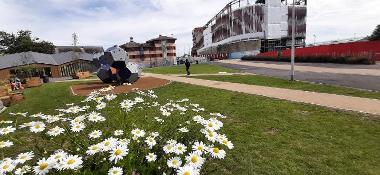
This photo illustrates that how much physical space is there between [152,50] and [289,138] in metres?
95.0

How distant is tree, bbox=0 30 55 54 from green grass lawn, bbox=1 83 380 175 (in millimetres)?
75859

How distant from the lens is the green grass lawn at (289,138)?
224 inches

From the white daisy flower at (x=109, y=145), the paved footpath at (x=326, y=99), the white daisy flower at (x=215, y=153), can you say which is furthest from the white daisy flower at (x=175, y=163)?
the paved footpath at (x=326, y=99)

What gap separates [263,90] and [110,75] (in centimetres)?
1157

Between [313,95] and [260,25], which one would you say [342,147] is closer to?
[313,95]

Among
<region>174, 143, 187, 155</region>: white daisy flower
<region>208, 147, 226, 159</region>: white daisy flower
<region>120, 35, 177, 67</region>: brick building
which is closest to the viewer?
<region>208, 147, 226, 159</region>: white daisy flower

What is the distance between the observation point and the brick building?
96.5 meters

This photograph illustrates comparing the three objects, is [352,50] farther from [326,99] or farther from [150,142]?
[150,142]

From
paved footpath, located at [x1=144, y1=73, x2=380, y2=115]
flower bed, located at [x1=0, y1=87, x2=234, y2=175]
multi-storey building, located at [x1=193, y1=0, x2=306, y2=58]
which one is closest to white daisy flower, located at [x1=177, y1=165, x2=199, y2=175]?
flower bed, located at [x1=0, y1=87, x2=234, y2=175]

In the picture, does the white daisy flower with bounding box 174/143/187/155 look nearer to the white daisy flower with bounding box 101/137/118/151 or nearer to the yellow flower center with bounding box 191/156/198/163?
the yellow flower center with bounding box 191/156/198/163

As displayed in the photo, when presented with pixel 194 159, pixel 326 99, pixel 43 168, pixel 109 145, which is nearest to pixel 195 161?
pixel 194 159

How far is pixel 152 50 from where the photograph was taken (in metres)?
100

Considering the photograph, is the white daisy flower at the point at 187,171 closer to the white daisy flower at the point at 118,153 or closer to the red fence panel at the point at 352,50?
the white daisy flower at the point at 118,153

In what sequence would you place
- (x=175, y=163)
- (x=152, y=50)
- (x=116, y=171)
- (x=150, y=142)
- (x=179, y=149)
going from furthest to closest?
(x=152, y=50) < (x=150, y=142) < (x=179, y=149) < (x=175, y=163) < (x=116, y=171)
